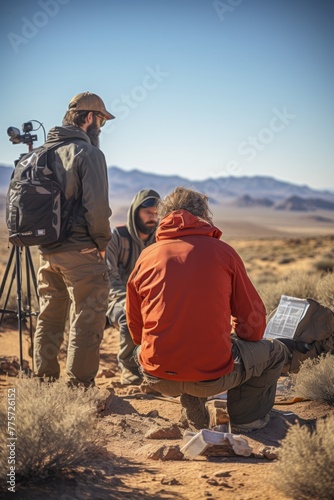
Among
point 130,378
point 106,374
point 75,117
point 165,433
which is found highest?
point 75,117

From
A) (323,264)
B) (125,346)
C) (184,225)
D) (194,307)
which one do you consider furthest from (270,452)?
(323,264)

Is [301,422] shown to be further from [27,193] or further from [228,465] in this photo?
[27,193]

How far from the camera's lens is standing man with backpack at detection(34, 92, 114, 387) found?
455cm

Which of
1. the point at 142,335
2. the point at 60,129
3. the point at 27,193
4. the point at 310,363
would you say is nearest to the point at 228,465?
the point at 142,335

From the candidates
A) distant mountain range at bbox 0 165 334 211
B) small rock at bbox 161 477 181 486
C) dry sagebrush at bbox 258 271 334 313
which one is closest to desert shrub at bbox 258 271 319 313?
dry sagebrush at bbox 258 271 334 313

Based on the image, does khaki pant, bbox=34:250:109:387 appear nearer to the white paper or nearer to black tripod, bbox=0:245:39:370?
black tripod, bbox=0:245:39:370

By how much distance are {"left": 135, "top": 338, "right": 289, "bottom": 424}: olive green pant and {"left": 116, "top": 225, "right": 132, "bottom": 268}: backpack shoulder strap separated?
2416 millimetres

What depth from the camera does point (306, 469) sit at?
286cm

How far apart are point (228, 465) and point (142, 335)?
0.99 meters

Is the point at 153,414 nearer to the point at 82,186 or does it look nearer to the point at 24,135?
the point at 82,186

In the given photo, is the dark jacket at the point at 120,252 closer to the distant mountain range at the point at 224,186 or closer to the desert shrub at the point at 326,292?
the desert shrub at the point at 326,292

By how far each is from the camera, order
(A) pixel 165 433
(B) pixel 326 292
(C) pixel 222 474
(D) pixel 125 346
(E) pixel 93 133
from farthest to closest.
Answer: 1. (B) pixel 326 292
2. (D) pixel 125 346
3. (E) pixel 93 133
4. (A) pixel 165 433
5. (C) pixel 222 474

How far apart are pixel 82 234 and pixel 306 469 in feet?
8.38

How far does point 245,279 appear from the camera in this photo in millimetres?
3787
